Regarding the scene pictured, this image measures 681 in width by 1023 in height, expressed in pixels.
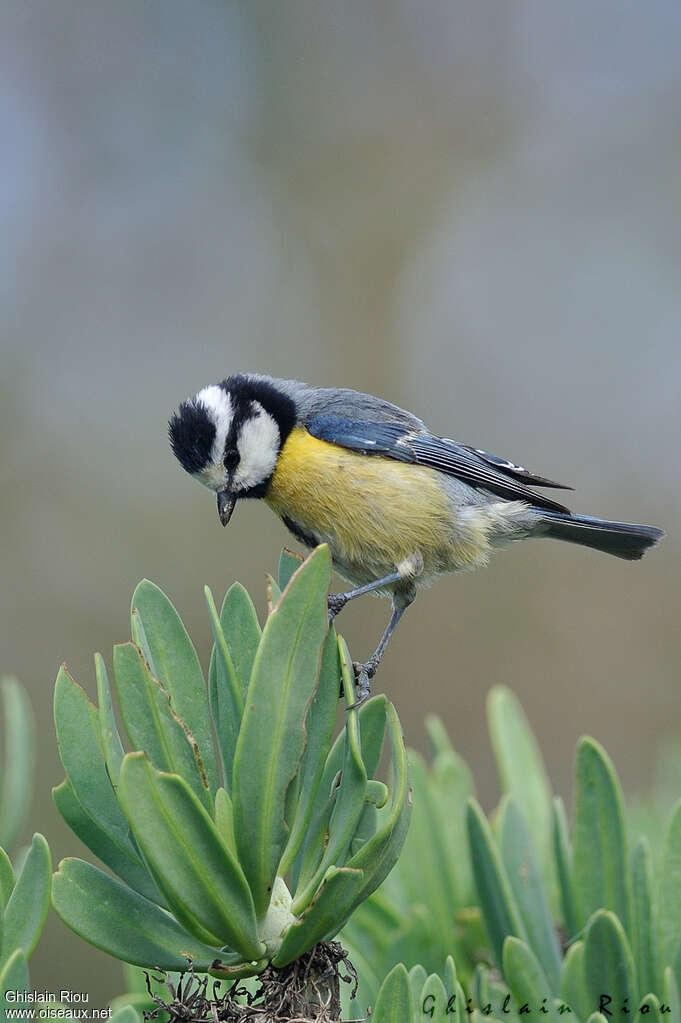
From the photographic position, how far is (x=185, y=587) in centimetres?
572

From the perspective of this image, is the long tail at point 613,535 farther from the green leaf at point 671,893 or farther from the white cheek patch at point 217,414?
the green leaf at point 671,893

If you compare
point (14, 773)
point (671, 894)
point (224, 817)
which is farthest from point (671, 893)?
point (14, 773)

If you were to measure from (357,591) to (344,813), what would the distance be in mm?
1175

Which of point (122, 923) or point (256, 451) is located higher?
point (256, 451)

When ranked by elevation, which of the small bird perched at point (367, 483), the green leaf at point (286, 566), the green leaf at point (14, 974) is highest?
the small bird perched at point (367, 483)

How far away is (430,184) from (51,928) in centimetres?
463

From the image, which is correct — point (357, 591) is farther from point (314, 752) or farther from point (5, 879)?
point (5, 879)

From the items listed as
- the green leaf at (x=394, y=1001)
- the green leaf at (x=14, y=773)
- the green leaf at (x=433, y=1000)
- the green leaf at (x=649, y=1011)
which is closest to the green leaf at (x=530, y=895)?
the green leaf at (x=649, y=1011)

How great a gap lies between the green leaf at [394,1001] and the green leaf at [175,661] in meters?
0.26

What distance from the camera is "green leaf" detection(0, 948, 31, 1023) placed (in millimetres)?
869

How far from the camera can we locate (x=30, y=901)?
3.08ft

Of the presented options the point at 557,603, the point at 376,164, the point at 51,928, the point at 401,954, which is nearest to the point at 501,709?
the point at 401,954

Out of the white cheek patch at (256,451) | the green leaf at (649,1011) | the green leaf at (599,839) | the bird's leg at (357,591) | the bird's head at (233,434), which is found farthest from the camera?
the white cheek patch at (256,451)

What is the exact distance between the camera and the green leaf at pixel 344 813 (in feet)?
3.14
